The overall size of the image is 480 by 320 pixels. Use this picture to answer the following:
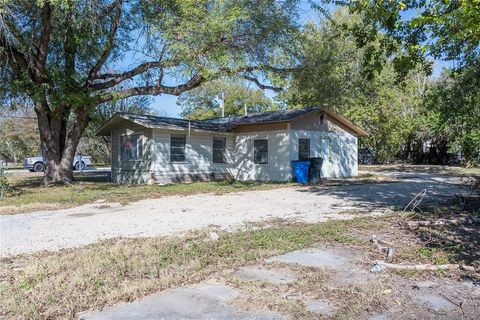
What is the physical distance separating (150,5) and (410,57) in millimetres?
9420

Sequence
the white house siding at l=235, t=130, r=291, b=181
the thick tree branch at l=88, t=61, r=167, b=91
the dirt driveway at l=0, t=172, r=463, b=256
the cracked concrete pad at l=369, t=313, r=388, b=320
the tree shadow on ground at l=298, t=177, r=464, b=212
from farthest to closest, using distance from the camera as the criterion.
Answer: the white house siding at l=235, t=130, r=291, b=181, the thick tree branch at l=88, t=61, r=167, b=91, the tree shadow on ground at l=298, t=177, r=464, b=212, the dirt driveway at l=0, t=172, r=463, b=256, the cracked concrete pad at l=369, t=313, r=388, b=320

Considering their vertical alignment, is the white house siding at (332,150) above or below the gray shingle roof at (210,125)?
below

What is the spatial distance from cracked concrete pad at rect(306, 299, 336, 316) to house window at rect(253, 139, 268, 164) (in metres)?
15.5

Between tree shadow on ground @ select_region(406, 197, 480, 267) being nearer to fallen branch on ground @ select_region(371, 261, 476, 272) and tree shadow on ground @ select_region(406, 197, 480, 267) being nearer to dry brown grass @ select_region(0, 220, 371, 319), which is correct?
fallen branch on ground @ select_region(371, 261, 476, 272)

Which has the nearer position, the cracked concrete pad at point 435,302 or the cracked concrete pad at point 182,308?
the cracked concrete pad at point 182,308

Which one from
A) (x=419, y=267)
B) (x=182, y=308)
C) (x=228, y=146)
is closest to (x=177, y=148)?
(x=228, y=146)

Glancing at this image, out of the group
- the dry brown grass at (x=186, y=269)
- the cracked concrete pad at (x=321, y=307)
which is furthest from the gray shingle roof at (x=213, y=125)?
the cracked concrete pad at (x=321, y=307)

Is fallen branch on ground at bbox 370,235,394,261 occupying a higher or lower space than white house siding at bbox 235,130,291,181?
lower

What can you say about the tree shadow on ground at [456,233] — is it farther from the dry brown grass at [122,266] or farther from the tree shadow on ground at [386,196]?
the dry brown grass at [122,266]

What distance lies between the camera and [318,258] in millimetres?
5438

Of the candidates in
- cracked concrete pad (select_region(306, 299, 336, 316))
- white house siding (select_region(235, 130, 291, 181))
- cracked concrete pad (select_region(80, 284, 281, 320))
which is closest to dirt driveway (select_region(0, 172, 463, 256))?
cracked concrete pad (select_region(80, 284, 281, 320))

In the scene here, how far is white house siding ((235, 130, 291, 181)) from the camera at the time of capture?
18.5 m

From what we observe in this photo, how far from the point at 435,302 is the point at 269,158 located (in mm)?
15321

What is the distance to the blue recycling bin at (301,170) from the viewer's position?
57.8 feet
